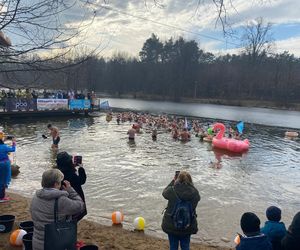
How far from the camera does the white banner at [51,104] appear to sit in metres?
32.1

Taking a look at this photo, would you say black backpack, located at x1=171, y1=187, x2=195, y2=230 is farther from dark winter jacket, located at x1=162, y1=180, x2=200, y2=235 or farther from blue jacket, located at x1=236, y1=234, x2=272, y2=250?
blue jacket, located at x1=236, y1=234, x2=272, y2=250

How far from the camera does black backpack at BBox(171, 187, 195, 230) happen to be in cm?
516

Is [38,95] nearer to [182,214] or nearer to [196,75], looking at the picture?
[182,214]

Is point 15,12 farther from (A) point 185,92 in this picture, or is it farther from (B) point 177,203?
(A) point 185,92

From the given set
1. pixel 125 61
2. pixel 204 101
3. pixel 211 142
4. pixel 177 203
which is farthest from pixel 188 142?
pixel 125 61

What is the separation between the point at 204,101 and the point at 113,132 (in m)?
56.8

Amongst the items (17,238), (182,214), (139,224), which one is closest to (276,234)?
(182,214)

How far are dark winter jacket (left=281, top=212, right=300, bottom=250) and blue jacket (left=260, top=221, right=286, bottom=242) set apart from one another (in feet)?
1.35

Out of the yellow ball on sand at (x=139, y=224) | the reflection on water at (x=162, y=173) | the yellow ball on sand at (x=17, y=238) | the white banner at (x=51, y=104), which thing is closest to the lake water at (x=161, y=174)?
the reflection on water at (x=162, y=173)

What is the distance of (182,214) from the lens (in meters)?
5.17

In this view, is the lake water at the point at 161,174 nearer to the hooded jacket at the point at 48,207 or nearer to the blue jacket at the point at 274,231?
the blue jacket at the point at 274,231

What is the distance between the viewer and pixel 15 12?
4.40 m

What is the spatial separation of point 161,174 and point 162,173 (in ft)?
0.63

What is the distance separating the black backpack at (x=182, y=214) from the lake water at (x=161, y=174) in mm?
3029
